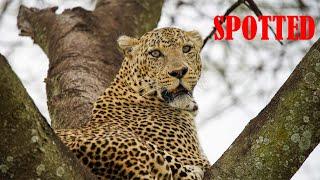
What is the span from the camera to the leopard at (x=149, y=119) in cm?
423

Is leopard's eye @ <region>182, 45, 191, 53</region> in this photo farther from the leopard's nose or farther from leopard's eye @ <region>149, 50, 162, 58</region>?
the leopard's nose

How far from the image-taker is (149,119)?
5.50m

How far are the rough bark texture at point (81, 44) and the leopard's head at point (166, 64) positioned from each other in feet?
1.41

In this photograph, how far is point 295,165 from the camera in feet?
11.8

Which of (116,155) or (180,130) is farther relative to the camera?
(180,130)

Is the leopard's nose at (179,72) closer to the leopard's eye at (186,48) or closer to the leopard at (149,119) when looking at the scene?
the leopard at (149,119)

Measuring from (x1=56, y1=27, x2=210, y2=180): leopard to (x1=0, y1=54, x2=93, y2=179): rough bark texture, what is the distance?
0.95 metres

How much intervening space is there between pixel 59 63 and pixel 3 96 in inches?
157

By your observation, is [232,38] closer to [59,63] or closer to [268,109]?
[59,63]

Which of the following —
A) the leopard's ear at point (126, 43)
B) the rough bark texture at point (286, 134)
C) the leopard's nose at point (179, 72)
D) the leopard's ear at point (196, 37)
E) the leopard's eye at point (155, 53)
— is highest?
the rough bark texture at point (286, 134)

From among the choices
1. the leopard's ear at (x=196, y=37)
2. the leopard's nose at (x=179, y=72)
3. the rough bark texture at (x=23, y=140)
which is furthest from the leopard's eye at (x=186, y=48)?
the rough bark texture at (x=23, y=140)

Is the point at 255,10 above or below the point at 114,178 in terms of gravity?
above

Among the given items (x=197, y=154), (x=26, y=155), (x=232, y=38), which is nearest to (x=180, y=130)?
(x=197, y=154)

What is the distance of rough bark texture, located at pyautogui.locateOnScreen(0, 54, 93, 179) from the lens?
302cm
